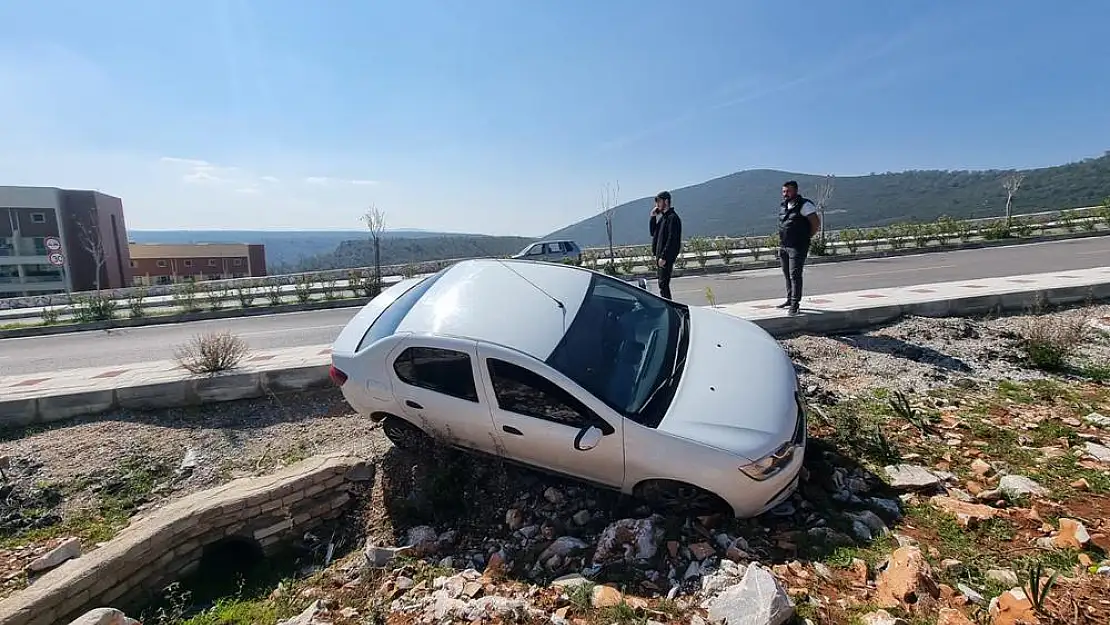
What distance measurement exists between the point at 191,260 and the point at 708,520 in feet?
203

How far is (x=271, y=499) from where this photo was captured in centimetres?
381

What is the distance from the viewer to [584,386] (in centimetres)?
321

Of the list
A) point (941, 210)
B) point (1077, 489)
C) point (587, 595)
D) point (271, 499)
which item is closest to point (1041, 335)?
point (1077, 489)

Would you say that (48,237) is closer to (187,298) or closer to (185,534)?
(187,298)

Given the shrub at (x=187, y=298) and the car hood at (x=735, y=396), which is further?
the shrub at (x=187, y=298)

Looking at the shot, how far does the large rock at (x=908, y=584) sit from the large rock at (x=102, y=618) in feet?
12.5

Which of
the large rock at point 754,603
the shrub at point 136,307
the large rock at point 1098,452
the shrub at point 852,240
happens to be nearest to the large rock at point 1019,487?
the large rock at point 1098,452

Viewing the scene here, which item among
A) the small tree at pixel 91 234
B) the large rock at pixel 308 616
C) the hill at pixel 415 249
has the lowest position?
the large rock at pixel 308 616

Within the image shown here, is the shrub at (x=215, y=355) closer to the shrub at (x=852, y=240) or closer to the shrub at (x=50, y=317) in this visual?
the shrub at (x=50, y=317)

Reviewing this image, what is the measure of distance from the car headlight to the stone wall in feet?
9.88

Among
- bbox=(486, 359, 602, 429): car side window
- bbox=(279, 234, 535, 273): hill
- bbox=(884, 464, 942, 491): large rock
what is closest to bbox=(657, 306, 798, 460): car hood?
bbox=(486, 359, 602, 429): car side window

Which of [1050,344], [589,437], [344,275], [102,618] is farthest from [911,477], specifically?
[344,275]

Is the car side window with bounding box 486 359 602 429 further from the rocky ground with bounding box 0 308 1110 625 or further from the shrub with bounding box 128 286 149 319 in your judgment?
the shrub with bounding box 128 286 149 319

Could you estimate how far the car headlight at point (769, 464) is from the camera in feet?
9.62
